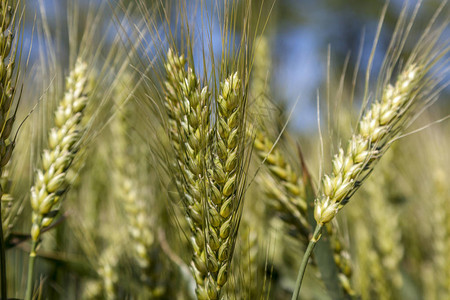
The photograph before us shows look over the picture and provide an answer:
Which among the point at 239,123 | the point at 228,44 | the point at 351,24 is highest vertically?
the point at 351,24

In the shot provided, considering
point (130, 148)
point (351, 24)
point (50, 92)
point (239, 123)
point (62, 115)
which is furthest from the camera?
point (351, 24)

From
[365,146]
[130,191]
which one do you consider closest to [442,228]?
[365,146]

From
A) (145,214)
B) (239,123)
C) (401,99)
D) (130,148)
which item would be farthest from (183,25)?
(130,148)

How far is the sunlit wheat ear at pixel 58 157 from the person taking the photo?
0.57m

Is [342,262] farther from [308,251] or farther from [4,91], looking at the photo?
[4,91]

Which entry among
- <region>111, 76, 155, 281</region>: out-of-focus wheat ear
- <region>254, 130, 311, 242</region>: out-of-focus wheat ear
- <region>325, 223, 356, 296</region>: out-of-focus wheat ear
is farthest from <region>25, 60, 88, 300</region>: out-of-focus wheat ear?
<region>325, 223, 356, 296</region>: out-of-focus wheat ear

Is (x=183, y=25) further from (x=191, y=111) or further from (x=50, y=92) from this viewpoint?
(x=50, y=92)

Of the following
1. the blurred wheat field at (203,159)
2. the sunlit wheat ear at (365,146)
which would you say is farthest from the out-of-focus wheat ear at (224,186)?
the sunlit wheat ear at (365,146)

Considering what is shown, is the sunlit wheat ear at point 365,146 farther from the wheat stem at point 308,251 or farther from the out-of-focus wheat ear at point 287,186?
the out-of-focus wheat ear at point 287,186

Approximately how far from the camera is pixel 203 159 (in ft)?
1.72

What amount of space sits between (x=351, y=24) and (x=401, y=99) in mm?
8530

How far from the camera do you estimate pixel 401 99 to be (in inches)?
23.9

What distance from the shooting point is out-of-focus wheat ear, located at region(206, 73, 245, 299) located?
0.51 metres

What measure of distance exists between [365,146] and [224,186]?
7.6 inches
